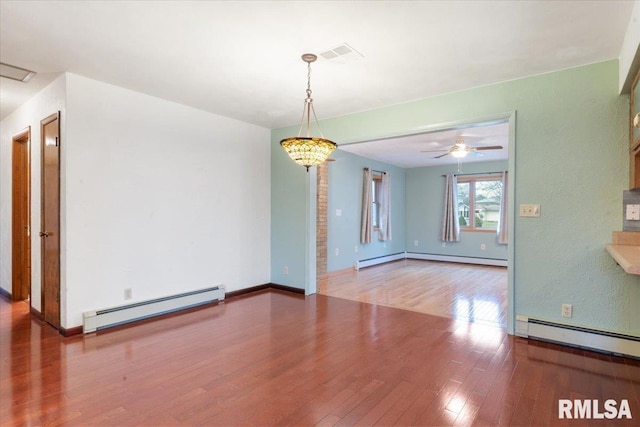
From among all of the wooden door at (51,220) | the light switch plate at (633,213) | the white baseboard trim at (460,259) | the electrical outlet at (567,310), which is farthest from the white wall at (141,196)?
the white baseboard trim at (460,259)

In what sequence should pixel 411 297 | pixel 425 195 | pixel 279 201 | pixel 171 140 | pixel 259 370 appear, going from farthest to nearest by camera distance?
pixel 425 195 → pixel 279 201 → pixel 411 297 → pixel 171 140 → pixel 259 370

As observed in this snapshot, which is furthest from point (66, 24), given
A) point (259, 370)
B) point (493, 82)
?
point (493, 82)

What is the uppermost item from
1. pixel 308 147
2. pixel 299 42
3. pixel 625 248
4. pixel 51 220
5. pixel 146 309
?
pixel 299 42

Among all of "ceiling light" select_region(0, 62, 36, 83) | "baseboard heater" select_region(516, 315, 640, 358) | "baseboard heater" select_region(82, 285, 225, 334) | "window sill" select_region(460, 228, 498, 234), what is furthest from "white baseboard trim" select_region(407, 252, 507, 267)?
"ceiling light" select_region(0, 62, 36, 83)

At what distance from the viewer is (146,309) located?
380 cm

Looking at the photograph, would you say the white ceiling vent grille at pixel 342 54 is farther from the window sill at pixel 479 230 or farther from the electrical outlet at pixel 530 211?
the window sill at pixel 479 230

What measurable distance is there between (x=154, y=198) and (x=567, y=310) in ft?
14.3

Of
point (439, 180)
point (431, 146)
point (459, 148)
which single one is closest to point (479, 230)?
point (439, 180)

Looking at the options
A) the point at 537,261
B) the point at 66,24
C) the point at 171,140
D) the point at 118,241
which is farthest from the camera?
the point at 171,140

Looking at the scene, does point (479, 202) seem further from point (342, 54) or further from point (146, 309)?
point (146, 309)

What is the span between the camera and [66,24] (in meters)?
2.42

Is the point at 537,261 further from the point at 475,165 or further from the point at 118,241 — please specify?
the point at 475,165

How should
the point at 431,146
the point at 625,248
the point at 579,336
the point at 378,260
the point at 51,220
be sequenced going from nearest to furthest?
the point at 625,248
the point at 579,336
the point at 51,220
the point at 431,146
the point at 378,260

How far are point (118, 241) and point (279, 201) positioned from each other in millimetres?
2314
